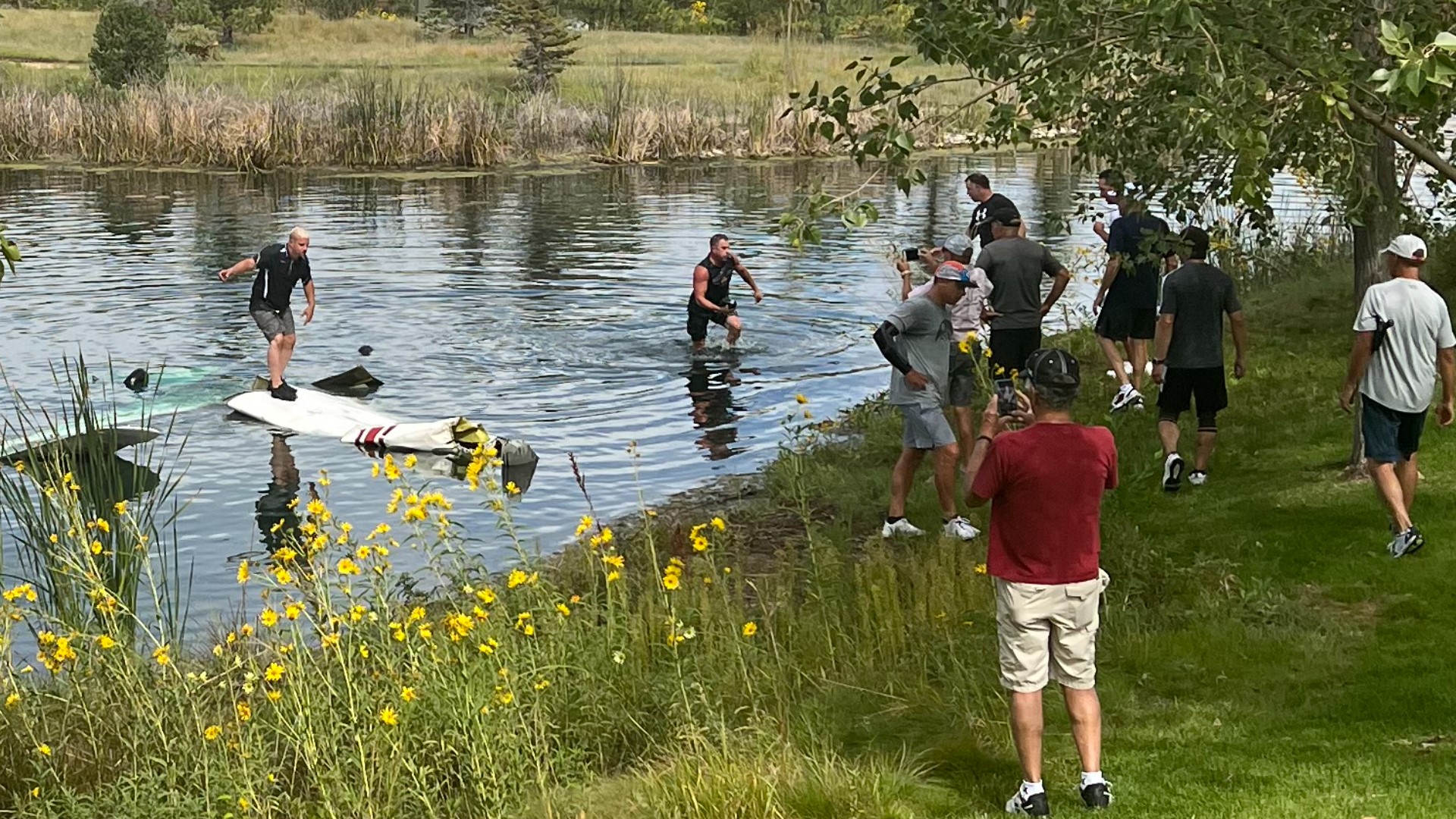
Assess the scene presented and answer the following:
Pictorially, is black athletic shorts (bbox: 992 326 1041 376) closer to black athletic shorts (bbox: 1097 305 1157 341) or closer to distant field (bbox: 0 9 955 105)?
black athletic shorts (bbox: 1097 305 1157 341)

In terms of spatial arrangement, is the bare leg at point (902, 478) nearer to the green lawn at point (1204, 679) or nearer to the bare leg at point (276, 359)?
the green lawn at point (1204, 679)

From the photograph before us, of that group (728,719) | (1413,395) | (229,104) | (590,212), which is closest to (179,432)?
(728,719)

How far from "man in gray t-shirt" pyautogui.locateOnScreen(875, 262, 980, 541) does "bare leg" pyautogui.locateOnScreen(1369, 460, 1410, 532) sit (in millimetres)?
2746

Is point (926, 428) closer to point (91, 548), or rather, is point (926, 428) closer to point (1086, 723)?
point (1086, 723)

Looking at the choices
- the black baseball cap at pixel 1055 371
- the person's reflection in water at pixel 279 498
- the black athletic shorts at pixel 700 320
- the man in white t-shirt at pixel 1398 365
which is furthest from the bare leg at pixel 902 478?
the black athletic shorts at pixel 700 320

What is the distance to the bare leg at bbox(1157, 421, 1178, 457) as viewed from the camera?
12.1 meters

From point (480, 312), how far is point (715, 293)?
5.09 metres

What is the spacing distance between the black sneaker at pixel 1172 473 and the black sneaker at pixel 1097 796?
5.75m

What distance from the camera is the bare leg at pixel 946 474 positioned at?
11.5 metres

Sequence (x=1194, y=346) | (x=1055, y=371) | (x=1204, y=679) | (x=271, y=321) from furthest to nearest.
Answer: (x=271, y=321) → (x=1194, y=346) → (x=1204, y=679) → (x=1055, y=371)

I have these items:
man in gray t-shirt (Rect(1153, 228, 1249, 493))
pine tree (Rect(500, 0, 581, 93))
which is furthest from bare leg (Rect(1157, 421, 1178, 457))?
pine tree (Rect(500, 0, 581, 93))

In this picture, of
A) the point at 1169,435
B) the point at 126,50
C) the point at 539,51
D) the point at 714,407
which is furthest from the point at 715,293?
the point at 539,51

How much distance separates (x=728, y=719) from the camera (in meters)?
8.04

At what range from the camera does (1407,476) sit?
33.7 ft
